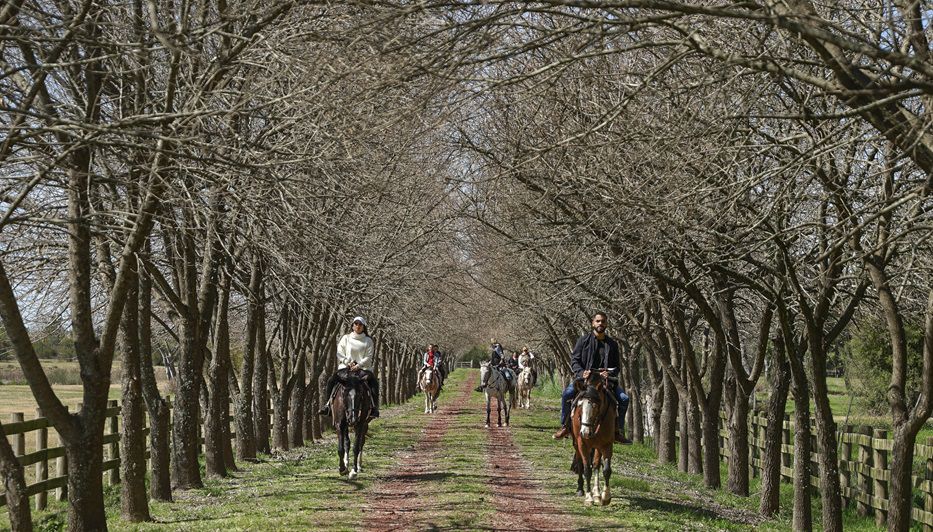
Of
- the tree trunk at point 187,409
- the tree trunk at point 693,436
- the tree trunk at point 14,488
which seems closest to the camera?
the tree trunk at point 14,488

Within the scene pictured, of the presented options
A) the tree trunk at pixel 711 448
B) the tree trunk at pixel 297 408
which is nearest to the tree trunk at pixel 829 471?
the tree trunk at pixel 711 448

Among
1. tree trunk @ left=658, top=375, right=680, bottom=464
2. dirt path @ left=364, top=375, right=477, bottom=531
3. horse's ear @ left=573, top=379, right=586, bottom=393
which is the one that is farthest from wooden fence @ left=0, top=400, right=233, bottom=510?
tree trunk @ left=658, top=375, right=680, bottom=464

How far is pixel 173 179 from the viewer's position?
10.3 meters

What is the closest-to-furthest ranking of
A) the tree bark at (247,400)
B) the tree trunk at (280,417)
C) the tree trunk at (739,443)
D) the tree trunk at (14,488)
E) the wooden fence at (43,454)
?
the tree trunk at (14,488) → the wooden fence at (43,454) → the tree trunk at (739,443) → the tree bark at (247,400) → the tree trunk at (280,417)

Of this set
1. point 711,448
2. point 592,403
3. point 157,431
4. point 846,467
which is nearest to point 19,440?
point 157,431

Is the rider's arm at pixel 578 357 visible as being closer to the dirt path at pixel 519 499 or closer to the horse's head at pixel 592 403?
the horse's head at pixel 592 403

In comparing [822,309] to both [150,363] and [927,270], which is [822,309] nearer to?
[927,270]

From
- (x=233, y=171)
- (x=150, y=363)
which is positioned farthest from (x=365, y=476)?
(x=233, y=171)

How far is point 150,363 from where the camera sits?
48.1 ft

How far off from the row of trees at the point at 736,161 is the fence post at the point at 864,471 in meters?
1.49

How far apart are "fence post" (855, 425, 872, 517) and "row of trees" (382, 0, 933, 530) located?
1.49 metres

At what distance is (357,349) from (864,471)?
822 centimetres

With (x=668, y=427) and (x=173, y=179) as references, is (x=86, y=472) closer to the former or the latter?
(x=173, y=179)

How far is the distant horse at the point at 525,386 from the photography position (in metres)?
51.5
